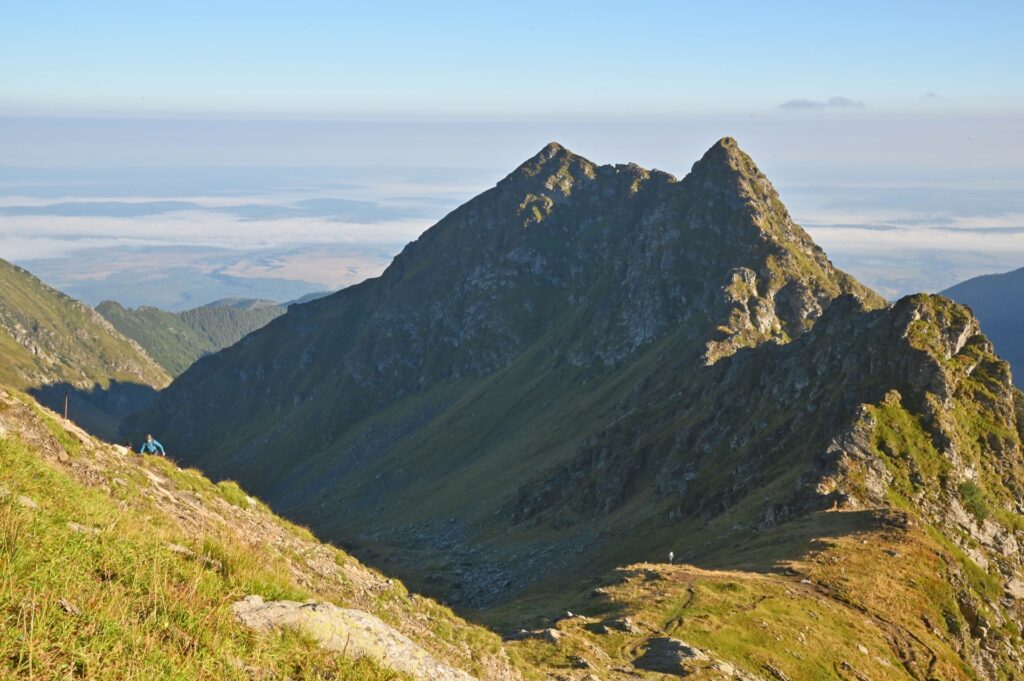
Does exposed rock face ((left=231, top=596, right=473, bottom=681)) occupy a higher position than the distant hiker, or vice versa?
exposed rock face ((left=231, top=596, right=473, bottom=681))

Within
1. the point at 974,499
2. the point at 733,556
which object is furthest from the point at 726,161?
the point at 733,556

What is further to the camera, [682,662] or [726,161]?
[726,161]

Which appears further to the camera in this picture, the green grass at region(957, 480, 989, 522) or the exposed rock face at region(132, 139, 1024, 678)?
the exposed rock face at region(132, 139, 1024, 678)

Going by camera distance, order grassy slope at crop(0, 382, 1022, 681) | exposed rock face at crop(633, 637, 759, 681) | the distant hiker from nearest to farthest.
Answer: grassy slope at crop(0, 382, 1022, 681), exposed rock face at crop(633, 637, 759, 681), the distant hiker

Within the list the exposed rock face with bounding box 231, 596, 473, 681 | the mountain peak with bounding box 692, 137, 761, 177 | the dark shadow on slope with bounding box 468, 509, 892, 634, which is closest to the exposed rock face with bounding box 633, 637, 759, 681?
the dark shadow on slope with bounding box 468, 509, 892, 634

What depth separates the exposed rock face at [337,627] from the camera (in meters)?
15.4

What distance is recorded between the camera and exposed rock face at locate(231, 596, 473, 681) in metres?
15.4

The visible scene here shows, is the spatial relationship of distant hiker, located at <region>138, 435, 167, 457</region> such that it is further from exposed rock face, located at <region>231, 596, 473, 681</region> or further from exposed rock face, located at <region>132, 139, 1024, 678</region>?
exposed rock face, located at <region>132, 139, 1024, 678</region>

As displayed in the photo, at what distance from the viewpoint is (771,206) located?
17500cm

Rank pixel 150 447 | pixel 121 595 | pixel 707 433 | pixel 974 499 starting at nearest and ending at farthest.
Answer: pixel 121 595 < pixel 150 447 < pixel 974 499 < pixel 707 433

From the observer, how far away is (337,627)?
1605cm

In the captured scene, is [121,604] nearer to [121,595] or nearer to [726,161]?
[121,595]

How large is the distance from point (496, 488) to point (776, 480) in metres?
64.1

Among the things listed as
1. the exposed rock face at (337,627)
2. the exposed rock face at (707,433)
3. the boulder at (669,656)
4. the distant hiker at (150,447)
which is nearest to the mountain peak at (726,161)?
the exposed rock face at (707,433)
